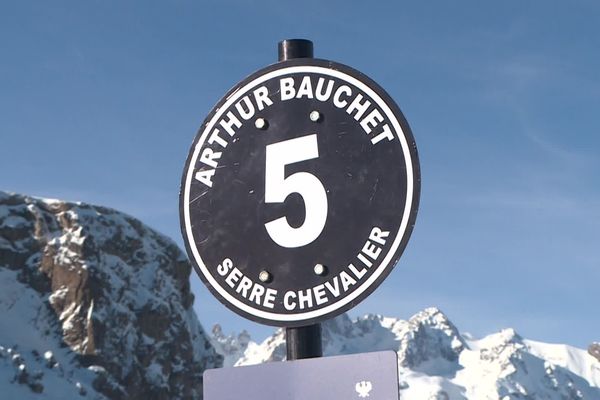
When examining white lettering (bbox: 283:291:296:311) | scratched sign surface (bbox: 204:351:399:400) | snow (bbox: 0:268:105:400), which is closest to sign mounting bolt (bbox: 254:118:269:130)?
white lettering (bbox: 283:291:296:311)

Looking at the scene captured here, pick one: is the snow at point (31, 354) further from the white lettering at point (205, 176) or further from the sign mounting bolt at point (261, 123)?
the sign mounting bolt at point (261, 123)

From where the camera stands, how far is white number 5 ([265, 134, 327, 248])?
161 inches

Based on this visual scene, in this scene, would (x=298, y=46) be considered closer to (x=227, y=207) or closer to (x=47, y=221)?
(x=227, y=207)

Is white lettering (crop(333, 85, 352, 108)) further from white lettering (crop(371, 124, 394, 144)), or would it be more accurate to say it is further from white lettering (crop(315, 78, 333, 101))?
white lettering (crop(371, 124, 394, 144))

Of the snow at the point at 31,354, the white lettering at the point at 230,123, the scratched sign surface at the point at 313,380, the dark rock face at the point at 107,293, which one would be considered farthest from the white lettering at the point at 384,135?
the dark rock face at the point at 107,293

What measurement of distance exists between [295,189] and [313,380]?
85 centimetres

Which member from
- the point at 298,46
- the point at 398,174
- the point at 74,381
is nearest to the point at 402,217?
the point at 398,174

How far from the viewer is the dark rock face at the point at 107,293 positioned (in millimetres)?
165750

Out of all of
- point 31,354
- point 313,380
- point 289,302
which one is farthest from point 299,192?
point 31,354

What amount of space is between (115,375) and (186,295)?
27285 millimetres

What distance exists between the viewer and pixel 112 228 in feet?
588

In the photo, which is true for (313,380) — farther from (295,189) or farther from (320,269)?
(295,189)

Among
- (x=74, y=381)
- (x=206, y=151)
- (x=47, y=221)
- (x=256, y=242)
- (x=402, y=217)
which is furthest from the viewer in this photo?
(x=47, y=221)

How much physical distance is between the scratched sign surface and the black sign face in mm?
262
